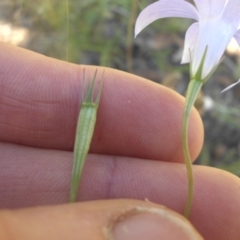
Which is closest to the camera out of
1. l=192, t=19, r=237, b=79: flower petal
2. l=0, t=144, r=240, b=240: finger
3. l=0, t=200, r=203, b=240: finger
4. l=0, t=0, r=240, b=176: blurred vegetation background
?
l=0, t=200, r=203, b=240: finger

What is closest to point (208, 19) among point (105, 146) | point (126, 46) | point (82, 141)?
point (82, 141)

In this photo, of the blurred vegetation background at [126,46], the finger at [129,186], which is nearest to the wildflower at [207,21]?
the finger at [129,186]

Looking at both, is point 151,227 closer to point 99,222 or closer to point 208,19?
point 99,222

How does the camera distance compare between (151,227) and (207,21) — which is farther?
(207,21)

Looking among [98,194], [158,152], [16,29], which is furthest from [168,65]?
[98,194]

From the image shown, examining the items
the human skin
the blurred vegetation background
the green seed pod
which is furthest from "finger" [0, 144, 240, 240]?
the blurred vegetation background

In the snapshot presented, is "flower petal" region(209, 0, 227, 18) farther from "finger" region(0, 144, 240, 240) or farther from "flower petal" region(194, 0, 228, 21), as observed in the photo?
"finger" region(0, 144, 240, 240)
